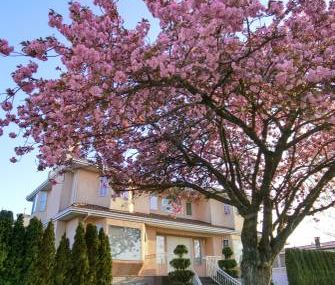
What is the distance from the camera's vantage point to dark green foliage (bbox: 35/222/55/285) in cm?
927

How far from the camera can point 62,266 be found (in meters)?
10.6

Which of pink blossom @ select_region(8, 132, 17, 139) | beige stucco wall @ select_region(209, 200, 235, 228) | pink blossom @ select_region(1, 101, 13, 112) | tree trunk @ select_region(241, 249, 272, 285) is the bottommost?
tree trunk @ select_region(241, 249, 272, 285)

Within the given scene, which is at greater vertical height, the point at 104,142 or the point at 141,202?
the point at 141,202

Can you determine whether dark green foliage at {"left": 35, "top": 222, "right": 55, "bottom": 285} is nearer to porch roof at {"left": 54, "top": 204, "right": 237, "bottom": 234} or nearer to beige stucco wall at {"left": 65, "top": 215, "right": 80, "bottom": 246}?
porch roof at {"left": 54, "top": 204, "right": 237, "bottom": 234}

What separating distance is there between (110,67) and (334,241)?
38032 mm

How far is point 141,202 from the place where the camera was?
68.7ft

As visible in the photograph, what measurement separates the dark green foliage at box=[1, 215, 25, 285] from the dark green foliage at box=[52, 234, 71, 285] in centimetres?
180

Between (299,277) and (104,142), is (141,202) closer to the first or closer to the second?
(299,277)

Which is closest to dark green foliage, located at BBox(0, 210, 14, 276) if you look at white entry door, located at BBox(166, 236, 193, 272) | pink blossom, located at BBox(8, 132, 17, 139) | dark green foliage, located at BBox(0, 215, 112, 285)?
dark green foliage, located at BBox(0, 215, 112, 285)

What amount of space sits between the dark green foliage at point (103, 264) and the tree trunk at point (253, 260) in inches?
226

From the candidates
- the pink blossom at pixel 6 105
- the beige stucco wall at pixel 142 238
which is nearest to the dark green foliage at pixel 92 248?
the beige stucco wall at pixel 142 238

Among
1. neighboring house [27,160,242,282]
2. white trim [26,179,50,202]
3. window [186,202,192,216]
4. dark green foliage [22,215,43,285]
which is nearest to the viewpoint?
dark green foliage [22,215,43,285]

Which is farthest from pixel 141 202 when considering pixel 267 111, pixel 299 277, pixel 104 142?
pixel 267 111

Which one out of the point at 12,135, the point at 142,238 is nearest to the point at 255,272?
the point at 12,135
